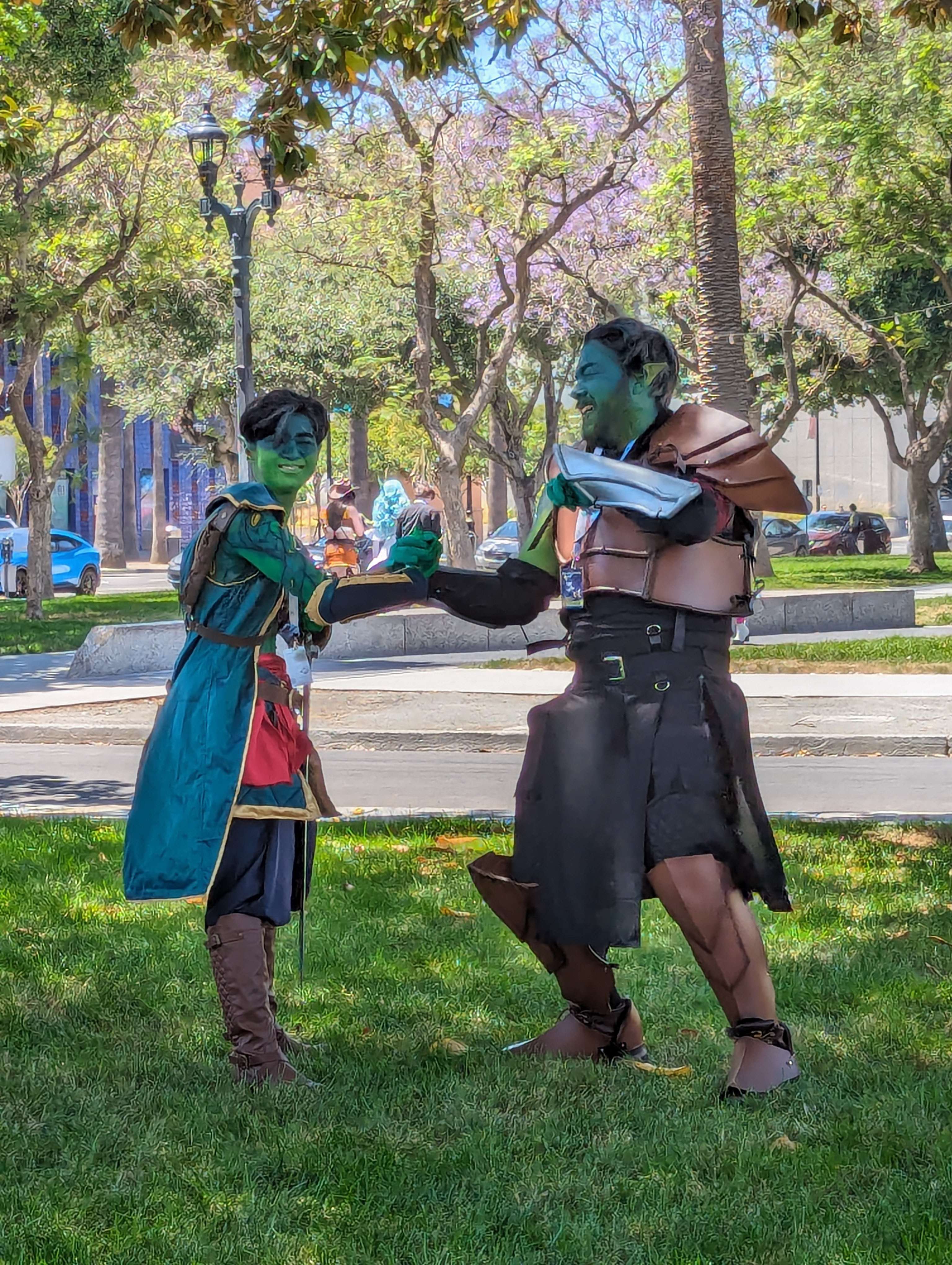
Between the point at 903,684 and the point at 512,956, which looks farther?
the point at 903,684

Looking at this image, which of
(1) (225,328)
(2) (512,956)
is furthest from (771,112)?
(2) (512,956)

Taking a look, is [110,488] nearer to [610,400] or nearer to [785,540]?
[785,540]

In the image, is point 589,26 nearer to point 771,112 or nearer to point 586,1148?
point 771,112

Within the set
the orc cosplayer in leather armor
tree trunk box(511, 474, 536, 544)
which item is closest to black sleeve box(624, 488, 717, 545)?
the orc cosplayer in leather armor

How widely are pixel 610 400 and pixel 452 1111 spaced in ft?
6.23

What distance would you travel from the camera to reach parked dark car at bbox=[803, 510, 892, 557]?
4850cm

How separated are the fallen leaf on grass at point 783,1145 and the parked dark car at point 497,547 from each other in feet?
126

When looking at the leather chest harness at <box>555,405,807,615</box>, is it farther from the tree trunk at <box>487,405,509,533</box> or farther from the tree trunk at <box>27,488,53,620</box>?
the tree trunk at <box>487,405,509,533</box>

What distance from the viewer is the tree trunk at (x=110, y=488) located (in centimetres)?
4538

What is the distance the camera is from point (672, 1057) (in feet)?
14.9

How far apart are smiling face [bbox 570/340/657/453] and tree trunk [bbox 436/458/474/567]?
20278 mm

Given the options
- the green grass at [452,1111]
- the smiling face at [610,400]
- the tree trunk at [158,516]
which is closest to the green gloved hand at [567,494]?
the smiling face at [610,400]

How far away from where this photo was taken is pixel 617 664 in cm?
423

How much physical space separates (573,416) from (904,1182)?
5424 cm
